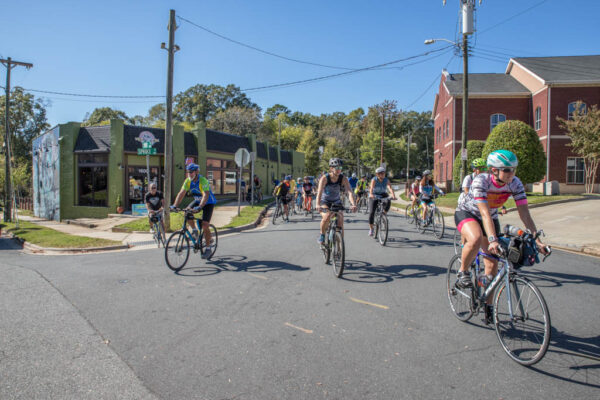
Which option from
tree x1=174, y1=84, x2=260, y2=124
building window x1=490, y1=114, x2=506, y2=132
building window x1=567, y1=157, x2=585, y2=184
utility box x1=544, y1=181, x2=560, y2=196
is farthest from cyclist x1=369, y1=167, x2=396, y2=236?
tree x1=174, y1=84, x2=260, y2=124

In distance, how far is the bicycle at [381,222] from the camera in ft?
31.0

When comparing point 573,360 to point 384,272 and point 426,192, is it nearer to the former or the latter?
point 384,272

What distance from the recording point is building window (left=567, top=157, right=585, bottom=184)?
2866 cm

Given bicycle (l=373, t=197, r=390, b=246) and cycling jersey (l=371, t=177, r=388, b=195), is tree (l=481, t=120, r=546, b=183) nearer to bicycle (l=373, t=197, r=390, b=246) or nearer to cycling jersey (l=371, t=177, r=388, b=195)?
cycling jersey (l=371, t=177, r=388, b=195)

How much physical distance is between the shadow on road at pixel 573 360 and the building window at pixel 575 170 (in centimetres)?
3046

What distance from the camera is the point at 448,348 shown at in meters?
3.71

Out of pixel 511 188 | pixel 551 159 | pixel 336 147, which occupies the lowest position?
pixel 511 188

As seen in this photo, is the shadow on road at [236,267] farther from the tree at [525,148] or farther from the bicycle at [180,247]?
the tree at [525,148]

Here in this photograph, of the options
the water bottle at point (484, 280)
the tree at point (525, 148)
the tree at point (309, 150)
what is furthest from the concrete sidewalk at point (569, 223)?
the tree at point (309, 150)

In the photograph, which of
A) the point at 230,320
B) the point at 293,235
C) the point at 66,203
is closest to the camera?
the point at 230,320

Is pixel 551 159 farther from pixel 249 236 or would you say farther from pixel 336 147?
pixel 336 147

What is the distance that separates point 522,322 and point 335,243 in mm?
3548

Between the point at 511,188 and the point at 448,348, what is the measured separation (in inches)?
72.0

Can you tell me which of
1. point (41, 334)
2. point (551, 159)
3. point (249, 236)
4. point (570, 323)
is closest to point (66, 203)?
point (249, 236)
